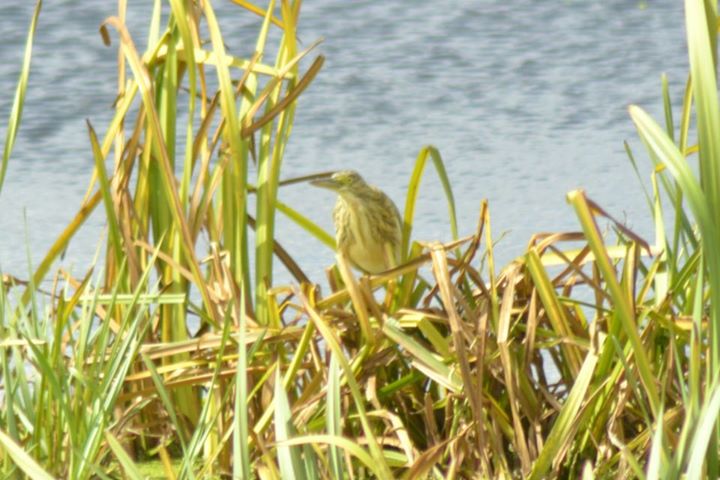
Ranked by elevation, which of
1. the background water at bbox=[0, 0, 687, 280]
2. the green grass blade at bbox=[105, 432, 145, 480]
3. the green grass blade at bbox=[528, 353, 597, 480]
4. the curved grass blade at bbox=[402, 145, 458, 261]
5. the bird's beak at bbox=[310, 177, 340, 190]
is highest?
the curved grass blade at bbox=[402, 145, 458, 261]

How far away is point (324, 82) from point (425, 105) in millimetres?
489

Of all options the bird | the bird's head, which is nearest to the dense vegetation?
the bird

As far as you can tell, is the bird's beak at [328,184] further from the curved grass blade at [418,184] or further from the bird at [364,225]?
the curved grass blade at [418,184]

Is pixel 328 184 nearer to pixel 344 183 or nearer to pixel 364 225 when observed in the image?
pixel 344 183

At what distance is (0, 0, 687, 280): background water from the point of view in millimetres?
5043

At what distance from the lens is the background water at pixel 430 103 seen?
5043mm

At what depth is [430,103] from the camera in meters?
6.52

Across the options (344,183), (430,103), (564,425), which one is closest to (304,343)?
(564,425)

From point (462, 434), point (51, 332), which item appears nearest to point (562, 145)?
point (51, 332)

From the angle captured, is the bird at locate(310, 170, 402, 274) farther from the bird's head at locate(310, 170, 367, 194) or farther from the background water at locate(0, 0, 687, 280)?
the background water at locate(0, 0, 687, 280)

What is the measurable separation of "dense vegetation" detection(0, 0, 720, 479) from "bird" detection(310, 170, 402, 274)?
42cm

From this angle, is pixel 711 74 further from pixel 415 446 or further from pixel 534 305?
pixel 415 446

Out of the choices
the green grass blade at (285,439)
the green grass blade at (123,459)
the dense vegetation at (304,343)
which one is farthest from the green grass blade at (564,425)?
the green grass blade at (123,459)

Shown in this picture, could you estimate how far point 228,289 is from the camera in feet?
9.17
